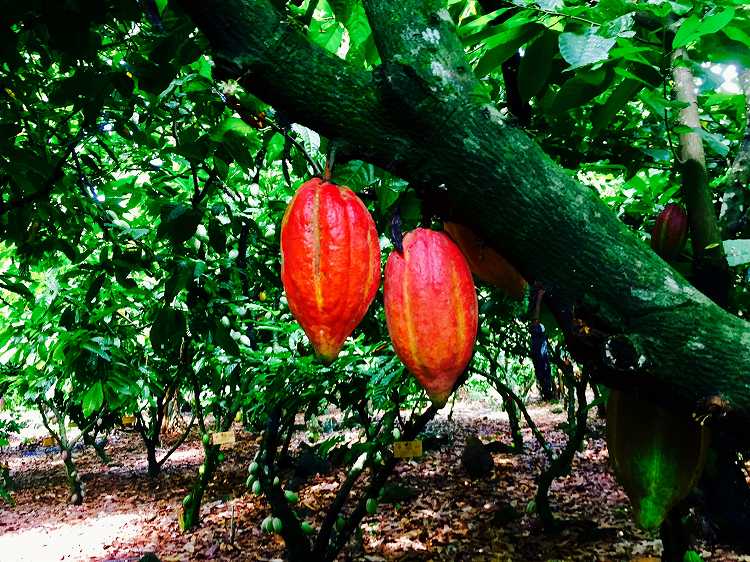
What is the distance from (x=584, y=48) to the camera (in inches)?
36.1

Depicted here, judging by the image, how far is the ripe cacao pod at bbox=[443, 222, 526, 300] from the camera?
33.1 inches

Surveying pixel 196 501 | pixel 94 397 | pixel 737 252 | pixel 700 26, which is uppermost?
pixel 700 26

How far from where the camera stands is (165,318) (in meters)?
2.47

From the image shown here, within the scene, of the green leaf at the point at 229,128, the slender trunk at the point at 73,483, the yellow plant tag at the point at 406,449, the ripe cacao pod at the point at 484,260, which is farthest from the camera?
the slender trunk at the point at 73,483

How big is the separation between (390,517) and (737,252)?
474 centimetres

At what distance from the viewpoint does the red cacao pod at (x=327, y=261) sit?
2.39 ft

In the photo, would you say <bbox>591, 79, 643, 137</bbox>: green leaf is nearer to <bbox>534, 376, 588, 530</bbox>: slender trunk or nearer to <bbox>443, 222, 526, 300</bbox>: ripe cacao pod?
<bbox>443, 222, 526, 300</bbox>: ripe cacao pod

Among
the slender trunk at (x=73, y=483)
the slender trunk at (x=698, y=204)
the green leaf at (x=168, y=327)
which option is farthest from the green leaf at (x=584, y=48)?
the slender trunk at (x=73, y=483)

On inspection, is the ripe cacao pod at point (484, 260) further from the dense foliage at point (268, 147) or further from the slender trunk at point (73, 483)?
the slender trunk at point (73, 483)

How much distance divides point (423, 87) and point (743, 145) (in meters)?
0.89

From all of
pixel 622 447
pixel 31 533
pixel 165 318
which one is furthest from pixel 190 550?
pixel 622 447

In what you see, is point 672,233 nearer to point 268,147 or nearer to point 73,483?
point 268,147

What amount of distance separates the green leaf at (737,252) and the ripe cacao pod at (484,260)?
0.35 metres

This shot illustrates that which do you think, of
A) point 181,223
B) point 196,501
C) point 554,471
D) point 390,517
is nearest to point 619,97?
point 181,223
